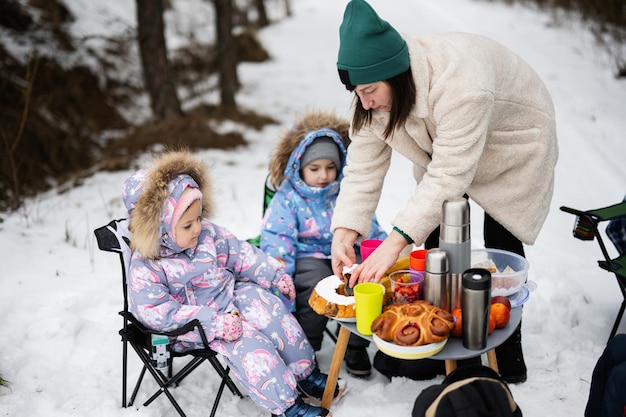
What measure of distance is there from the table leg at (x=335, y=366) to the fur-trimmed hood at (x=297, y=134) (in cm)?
122

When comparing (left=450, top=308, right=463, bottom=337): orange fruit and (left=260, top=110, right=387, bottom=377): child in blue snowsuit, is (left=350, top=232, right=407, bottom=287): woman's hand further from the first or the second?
(left=260, top=110, right=387, bottom=377): child in blue snowsuit

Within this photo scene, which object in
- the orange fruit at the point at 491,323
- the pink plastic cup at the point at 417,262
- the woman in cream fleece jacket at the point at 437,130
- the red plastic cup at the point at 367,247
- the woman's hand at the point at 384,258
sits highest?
the woman in cream fleece jacket at the point at 437,130

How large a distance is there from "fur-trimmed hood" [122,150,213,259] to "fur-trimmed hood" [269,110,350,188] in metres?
0.75

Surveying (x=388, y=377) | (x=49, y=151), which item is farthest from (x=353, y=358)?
(x=49, y=151)

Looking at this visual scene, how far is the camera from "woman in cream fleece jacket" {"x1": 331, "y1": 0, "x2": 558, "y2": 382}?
89.4 inches

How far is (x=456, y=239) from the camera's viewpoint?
220 cm

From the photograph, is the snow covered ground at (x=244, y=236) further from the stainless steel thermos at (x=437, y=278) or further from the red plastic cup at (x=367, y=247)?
the stainless steel thermos at (x=437, y=278)

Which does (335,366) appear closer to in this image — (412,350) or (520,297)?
(412,350)

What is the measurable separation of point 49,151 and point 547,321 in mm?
6291

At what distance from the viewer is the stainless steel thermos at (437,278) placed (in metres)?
2.19

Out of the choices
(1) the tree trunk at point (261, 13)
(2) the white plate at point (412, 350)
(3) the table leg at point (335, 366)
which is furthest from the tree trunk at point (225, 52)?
(1) the tree trunk at point (261, 13)

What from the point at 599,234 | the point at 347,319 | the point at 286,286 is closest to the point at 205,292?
the point at 286,286

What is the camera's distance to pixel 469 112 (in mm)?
2277

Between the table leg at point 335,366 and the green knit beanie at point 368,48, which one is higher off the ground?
the green knit beanie at point 368,48
